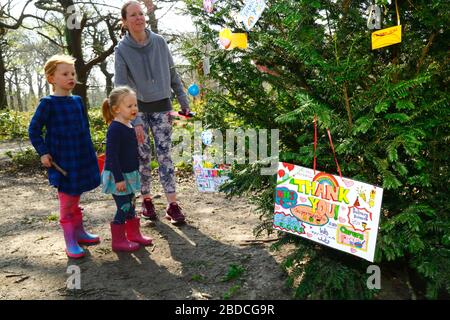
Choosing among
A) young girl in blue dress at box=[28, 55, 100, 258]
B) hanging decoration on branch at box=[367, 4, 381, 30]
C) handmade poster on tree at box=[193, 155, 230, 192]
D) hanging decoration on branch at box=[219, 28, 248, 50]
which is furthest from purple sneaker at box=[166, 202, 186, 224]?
hanging decoration on branch at box=[367, 4, 381, 30]

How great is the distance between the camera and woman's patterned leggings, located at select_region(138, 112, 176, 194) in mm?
3680

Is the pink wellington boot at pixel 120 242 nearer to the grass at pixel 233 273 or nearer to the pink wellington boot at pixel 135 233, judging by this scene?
the pink wellington boot at pixel 135 233

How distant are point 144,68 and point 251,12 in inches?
57.6

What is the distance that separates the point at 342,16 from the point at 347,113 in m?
0.58

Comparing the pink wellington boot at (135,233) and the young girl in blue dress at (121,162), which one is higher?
the young girl in blue dress at (121,162)

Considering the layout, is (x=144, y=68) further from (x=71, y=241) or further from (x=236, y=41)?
(x=71, y=241)

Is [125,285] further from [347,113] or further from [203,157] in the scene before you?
[203,157]

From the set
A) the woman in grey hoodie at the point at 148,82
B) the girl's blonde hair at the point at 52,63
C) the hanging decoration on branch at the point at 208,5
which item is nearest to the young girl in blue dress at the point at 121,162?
the woman in grey hoodie at the point at 148,82

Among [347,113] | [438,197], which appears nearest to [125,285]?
[347,113]

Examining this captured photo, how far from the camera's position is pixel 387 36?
1.93m

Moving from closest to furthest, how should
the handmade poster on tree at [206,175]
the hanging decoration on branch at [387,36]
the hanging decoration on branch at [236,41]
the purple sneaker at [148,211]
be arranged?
1. the hanging decoration on branch at [387,36]
2. the hanging decoration on branch at [236,41]
3. the purple sneaker at [148,211]
4. the handmade poster on tree at [206,175]

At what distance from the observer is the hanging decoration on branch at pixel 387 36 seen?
1.88m

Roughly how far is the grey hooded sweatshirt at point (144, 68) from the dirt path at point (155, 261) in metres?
1.22
